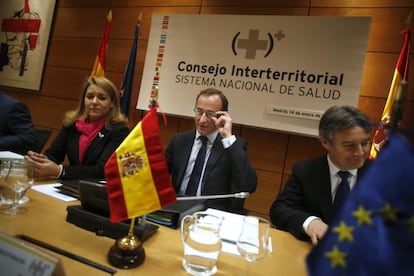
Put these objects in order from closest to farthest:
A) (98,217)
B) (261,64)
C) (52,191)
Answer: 1. (98,217)
2. (52,191)
3. (261,64)

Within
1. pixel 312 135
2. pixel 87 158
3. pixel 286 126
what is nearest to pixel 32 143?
pixel 87 158

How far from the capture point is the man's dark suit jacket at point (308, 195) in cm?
162

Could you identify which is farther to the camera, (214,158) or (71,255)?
(214,158)

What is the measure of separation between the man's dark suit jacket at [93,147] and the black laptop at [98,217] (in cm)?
89

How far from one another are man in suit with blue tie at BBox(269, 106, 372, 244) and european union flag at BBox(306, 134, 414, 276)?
3.43ft

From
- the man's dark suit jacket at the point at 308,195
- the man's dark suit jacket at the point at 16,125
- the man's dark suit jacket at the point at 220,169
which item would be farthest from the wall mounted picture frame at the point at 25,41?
the man's dark suit jacket at the point at 308,195

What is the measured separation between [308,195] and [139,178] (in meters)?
1.08

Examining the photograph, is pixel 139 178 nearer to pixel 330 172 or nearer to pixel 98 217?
pixel 98 217

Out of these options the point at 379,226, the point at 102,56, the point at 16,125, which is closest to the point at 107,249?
the point at 379,226

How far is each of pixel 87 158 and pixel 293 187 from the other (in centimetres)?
146

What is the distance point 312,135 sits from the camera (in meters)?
3.00

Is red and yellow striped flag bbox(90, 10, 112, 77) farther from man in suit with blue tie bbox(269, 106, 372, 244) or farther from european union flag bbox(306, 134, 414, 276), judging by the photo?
european union flag bbox(306, 134, 414, 276)

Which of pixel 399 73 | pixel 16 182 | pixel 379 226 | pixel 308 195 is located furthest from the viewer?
pixel 399 73

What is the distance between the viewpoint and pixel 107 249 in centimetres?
102
